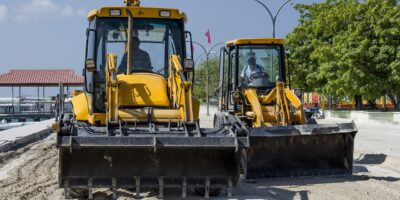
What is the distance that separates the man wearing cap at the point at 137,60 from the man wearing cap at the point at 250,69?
462cm

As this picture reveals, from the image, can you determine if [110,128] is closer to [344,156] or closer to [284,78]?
[344,156]

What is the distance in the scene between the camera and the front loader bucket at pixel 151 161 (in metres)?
7.67

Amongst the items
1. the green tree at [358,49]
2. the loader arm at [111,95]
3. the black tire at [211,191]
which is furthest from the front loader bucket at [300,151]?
the green tree at [358,49]

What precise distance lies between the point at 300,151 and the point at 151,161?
3670mm

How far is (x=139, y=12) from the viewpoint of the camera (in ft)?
31.9

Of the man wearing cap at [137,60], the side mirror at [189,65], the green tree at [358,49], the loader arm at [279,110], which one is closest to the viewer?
the side mirror at [189,65]

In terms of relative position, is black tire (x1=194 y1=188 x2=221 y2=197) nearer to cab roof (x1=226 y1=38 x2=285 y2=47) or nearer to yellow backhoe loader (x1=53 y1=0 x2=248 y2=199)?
yellow backhoe loader (x1=53 y1=0 x2=248 y2=199)

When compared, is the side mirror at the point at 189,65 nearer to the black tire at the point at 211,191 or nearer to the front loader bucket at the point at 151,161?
the front loader bucket at the point at 151,161

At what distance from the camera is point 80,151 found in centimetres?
783

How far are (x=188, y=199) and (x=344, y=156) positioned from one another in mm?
3650

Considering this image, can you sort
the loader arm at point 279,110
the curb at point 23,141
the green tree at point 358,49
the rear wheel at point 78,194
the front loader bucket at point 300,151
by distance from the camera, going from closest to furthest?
1. the rear wheel at point 78,194
2. the front loader bucket at point 300,151
3. the loader arm at point 279,110
4. the curb at point 23,141
5. the green tree at point 358,49

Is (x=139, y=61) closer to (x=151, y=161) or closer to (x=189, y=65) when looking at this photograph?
(x=189, y=65)

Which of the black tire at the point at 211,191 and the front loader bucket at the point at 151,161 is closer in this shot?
the front loader bucket at the point at 151,161

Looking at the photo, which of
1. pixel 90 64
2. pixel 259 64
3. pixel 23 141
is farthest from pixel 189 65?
pixel 23 141
